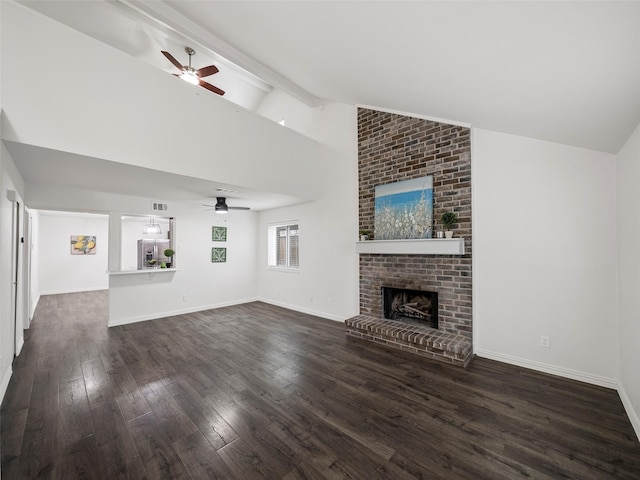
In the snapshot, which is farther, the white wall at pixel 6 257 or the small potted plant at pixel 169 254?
the small potted plant at pixel 169 254

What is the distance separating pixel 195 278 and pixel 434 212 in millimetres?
5086

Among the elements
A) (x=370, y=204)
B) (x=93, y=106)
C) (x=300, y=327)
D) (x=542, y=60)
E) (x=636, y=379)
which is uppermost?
(x=93, y=106)

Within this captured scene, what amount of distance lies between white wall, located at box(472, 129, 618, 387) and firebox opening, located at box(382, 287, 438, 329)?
0.62 metres

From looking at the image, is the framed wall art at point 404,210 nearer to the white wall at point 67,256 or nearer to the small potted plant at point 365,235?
the small potted plant at point 365,235

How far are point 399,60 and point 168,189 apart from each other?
385cm

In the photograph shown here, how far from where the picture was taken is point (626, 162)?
94.0 inches

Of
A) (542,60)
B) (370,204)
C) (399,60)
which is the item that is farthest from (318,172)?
(542,60)

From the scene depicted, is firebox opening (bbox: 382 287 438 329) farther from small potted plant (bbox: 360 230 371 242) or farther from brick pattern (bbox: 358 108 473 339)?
small potted plant (bbox: 360 230 371 242)

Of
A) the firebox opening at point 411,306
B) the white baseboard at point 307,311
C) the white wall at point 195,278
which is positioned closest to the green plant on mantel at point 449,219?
the firebox opening at point 411,306

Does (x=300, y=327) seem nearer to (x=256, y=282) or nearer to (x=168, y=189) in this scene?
(x=256, y=282)

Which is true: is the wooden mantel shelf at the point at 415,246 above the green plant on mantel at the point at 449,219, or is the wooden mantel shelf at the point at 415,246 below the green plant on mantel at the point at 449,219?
below

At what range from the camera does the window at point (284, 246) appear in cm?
622

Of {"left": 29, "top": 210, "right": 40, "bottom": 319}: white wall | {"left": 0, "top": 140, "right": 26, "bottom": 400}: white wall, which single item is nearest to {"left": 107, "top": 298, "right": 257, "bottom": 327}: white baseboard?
{"left": 0, "top": 140, "right": 26, "bottom": 400}: white wall

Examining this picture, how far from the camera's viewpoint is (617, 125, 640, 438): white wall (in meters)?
2.12
